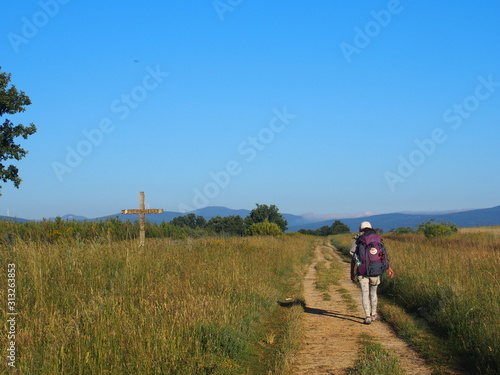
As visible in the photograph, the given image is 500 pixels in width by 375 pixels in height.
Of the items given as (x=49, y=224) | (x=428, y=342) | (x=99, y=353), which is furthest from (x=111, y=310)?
(x=49, y=224)

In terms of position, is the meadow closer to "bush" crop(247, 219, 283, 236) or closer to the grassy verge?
the grassy verge

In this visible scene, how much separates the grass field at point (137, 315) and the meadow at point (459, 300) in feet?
9.23

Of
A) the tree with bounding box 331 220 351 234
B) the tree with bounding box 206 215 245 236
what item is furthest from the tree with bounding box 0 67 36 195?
the tree with bounding box 331 220 351 234

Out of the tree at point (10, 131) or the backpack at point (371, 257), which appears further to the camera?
the tree at point (10, 131)

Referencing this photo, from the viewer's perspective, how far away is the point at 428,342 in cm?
816

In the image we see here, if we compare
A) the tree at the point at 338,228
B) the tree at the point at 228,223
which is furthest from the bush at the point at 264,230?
the tree at the point at 338,228

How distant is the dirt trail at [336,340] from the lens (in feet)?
22.6

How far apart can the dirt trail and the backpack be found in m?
1.12

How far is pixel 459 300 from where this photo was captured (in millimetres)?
9531

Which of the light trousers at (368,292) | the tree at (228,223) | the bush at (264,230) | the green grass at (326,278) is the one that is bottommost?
the green grass at (326,278)

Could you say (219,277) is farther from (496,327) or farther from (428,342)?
(496,327)

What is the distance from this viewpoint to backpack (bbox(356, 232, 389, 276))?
10.2 m

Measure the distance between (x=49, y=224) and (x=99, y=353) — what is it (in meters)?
13.2

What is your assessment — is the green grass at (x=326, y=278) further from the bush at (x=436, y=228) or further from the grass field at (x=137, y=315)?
the bush at (x=436, y=228)
